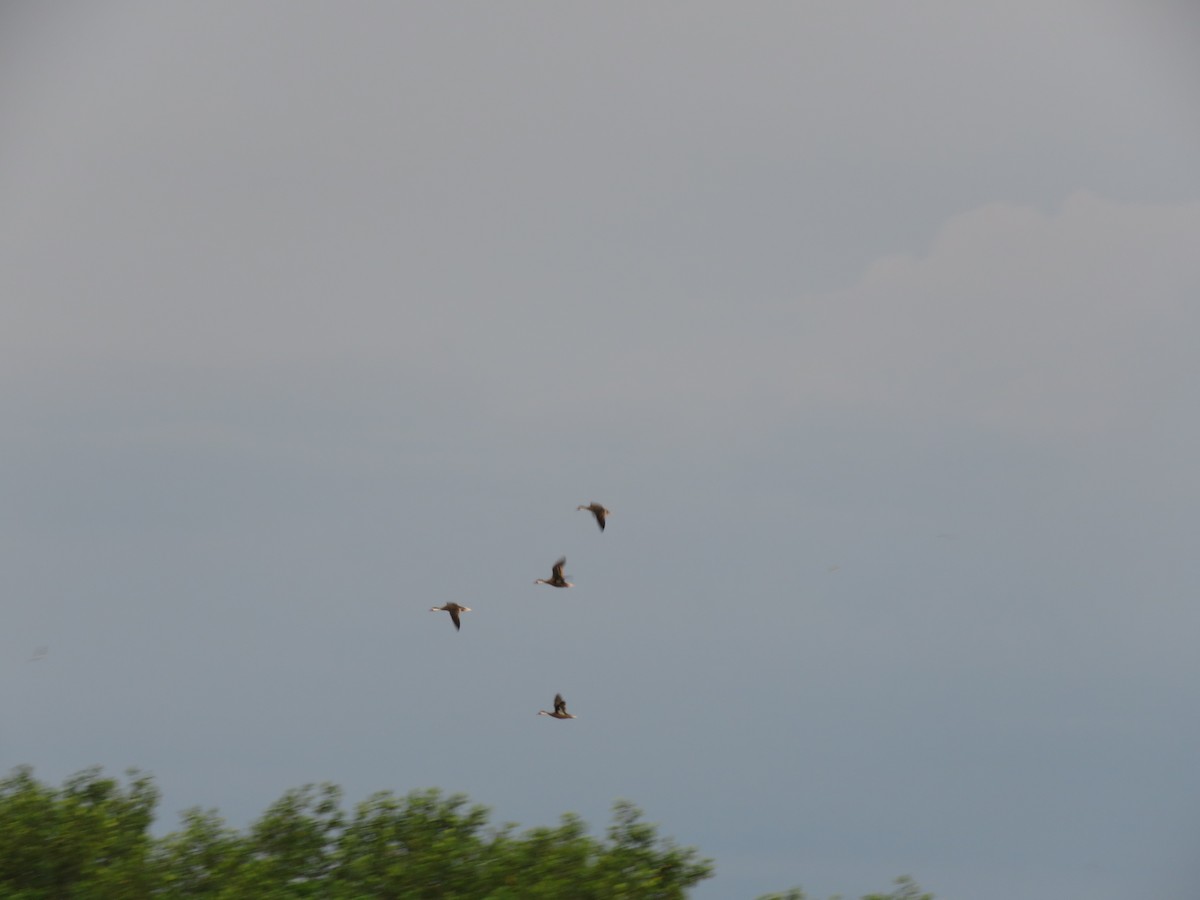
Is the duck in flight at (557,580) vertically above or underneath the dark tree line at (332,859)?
above

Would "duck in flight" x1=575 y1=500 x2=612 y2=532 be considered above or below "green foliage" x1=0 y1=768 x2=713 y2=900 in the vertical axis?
above

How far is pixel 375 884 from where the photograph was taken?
2350 cm

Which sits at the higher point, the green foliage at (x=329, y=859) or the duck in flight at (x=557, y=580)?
the duck in flight at (x=557, y=580)

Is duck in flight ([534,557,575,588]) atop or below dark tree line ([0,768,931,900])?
atop

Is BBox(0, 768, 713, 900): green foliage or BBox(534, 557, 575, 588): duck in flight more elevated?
BBox(534, 557, 575, 588): duck in flight

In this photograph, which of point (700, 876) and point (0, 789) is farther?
point (0, 789)

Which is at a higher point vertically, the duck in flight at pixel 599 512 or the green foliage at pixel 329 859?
the duck in flight at pixel 599 512

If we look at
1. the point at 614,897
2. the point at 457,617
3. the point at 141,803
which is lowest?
the point at 614,897

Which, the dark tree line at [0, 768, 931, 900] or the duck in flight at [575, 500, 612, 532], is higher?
the duck in flight at [575, 500, 612, 532]

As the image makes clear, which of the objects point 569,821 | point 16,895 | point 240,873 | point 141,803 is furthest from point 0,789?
point 569,821

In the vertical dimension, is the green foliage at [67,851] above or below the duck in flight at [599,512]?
below

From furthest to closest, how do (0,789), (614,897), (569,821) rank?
(0,789) → (569,821) → (614,897)

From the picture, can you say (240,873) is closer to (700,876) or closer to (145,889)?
(145,889)

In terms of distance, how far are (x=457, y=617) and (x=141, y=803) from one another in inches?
261
